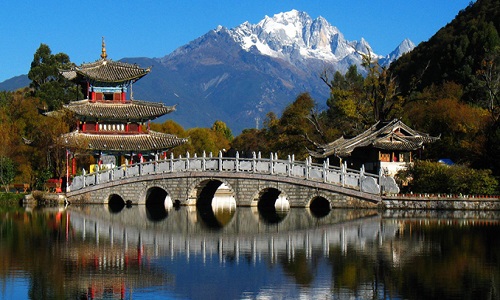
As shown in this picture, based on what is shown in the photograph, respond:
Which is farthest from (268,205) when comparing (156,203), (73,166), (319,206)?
(73,166)

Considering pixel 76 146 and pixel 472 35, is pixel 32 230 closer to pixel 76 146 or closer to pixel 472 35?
pixel 76 146

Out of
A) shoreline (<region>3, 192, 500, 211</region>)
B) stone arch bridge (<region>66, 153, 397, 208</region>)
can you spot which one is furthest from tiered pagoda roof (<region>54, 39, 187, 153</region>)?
shoreline (<region>3, 192, 500, 211</region>)

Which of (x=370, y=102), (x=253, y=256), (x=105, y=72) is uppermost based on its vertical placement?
(x=105, y=72)

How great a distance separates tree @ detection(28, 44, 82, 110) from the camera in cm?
7157

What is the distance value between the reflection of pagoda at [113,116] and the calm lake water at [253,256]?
547 inches

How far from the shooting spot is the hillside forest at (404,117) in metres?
43.0

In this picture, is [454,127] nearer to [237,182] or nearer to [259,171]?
[259,171]

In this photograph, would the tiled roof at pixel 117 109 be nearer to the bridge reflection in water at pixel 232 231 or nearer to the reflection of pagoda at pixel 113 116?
the reflection of pagoda at pixel 113 116

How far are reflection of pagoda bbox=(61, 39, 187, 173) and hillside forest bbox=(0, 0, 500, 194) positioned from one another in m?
1.68

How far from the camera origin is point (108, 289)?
1936 centimetres

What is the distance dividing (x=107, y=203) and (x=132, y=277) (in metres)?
25.6

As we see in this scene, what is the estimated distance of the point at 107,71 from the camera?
5481cm

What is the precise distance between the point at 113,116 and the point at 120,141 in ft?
5.46

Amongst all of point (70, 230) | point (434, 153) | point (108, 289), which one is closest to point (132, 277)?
point (108, 289)
